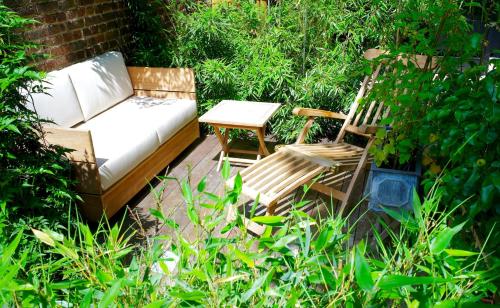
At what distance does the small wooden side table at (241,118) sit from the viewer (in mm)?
3717

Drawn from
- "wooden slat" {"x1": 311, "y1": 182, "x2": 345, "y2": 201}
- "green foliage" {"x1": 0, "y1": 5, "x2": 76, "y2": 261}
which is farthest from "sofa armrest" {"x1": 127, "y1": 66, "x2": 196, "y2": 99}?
"green foliage" {"x1": 0, "y1": 5, "x2": 76, "y2": 261}

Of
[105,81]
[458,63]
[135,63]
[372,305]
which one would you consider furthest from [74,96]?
[372,305]

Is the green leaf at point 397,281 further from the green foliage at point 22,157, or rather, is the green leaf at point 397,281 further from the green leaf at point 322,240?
the green foliage at point 22,157

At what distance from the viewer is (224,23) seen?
15.1ft

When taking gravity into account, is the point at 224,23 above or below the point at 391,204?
above

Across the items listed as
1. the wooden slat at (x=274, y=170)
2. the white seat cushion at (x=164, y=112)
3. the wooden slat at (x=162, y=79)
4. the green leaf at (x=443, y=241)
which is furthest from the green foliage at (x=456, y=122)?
the wooden slat at (x=162, y=79)

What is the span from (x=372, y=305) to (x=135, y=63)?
15.1 feet

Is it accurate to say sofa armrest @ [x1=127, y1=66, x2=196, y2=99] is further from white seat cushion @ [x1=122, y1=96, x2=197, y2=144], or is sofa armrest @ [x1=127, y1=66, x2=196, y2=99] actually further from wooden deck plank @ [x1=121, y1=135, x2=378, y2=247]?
wooden deck plank @ [x1=121, y1=135, x2=378, y2=247]

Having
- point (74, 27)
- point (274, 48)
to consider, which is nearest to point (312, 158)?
point (274, 48)

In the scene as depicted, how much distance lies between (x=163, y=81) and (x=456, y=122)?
3.39m

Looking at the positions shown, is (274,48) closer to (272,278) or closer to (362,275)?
(272,278)

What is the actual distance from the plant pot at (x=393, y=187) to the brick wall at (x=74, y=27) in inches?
112

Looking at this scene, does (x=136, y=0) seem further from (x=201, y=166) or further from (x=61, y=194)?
(x=61, y=194)

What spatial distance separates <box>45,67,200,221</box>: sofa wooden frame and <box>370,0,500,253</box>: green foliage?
1234mm
